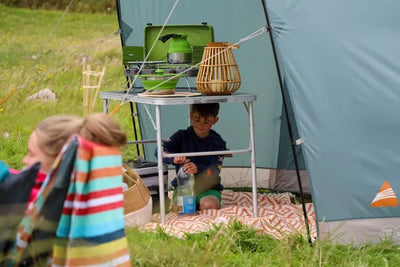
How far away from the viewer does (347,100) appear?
387cm

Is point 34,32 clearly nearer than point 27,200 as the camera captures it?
No

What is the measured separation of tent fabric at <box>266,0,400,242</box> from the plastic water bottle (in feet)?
3.68

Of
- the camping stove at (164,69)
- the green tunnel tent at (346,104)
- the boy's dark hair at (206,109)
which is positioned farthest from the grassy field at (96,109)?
the boy's dark hair at (206,109)

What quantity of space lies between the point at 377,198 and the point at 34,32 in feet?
38.5

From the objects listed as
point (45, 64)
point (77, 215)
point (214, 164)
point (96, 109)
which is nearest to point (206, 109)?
point (214, 164)

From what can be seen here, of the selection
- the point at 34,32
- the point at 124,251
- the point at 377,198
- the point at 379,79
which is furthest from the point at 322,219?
the point at 34,32

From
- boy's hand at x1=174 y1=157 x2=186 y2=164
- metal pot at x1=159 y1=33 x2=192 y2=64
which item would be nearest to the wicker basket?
boy's hand at x1=174 y1=157 x2=186 y2=164

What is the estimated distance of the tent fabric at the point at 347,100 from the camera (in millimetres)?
3855

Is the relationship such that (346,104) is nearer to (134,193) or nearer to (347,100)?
(347,100)

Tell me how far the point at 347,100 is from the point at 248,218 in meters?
1.04

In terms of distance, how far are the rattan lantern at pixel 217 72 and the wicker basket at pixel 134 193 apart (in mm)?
688

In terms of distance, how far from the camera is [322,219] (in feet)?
12.7

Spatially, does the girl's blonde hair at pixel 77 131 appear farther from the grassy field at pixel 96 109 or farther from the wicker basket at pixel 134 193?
the wicker basket at pixel 134 193

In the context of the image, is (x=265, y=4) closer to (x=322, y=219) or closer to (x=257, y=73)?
(x=322, y=219)
